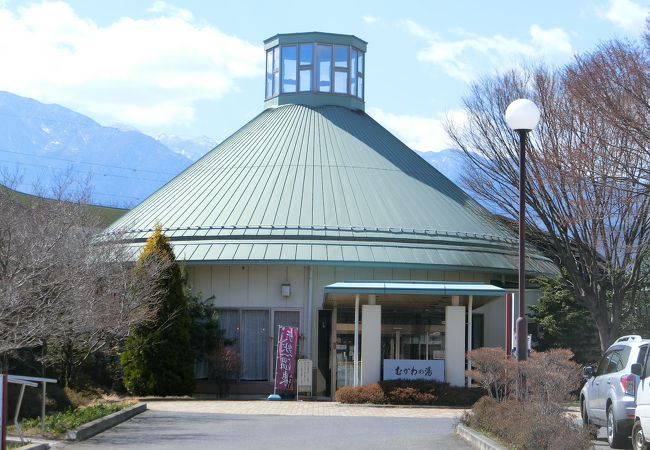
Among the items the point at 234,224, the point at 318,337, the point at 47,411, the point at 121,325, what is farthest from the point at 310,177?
the point at 47,411

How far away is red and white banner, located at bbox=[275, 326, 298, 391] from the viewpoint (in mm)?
29342

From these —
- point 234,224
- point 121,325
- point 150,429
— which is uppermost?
point 234,224

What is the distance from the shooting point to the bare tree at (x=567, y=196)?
27.4m

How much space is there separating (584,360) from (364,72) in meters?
14.9

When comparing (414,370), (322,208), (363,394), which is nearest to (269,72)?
(322,208)

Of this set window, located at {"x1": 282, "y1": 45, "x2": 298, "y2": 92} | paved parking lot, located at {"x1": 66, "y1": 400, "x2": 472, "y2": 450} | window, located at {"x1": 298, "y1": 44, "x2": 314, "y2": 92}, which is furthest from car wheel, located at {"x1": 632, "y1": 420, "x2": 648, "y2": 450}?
window, located at {"x1": 282, "y1": 45, "x2": 298, "y2": 92}

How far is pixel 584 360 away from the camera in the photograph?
33.2 meters

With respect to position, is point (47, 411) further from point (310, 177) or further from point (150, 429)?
point (310, 177)

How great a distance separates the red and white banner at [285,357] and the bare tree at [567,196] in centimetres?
816

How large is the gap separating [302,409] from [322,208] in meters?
10.2

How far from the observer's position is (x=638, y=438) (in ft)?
48.4

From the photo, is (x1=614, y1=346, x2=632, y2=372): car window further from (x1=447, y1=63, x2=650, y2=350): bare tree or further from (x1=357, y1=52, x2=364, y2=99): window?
(x1=357, y1=52, x2=364, y2=99): window

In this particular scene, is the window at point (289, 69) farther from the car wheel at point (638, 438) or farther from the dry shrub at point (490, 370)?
the car wheel at point (638, 438)

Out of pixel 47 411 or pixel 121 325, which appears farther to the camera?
pixel 121 325
